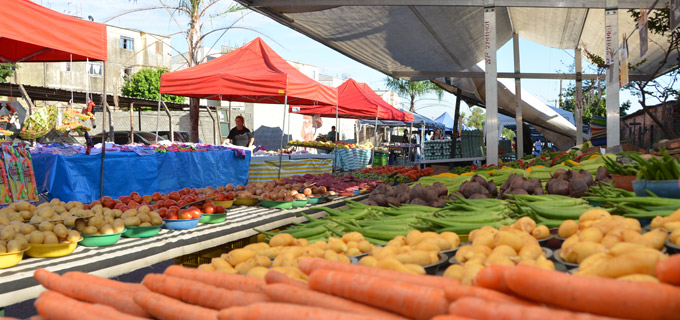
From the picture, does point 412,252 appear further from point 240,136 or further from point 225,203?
point 240,136

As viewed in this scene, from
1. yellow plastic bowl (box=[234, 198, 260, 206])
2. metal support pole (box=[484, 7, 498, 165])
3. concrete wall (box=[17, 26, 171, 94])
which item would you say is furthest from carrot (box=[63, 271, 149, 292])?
concrete wall (box=[17, 26, 171, 94])

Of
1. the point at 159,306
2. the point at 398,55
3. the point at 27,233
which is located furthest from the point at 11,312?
the point at 398,55

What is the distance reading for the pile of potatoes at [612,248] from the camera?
1.48 m

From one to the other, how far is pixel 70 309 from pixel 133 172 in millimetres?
6889

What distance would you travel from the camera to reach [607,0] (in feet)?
21.9

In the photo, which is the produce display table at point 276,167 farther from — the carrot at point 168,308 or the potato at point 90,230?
the carrot at point 168,308

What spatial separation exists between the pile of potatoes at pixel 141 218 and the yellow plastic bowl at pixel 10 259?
81cm

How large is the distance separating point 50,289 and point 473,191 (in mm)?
2971

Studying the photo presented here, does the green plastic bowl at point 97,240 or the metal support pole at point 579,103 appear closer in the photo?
the green plastic bowl at point 97,240

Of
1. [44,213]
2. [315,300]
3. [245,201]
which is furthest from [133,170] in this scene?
[315,300]

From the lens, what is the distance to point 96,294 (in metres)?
1.81

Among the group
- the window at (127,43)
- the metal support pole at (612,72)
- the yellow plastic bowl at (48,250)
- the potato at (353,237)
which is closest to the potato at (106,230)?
the yellow plastic bowl at (48,250)

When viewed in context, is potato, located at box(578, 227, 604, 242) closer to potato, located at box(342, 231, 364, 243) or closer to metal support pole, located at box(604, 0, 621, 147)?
potato, located at box(342, 231, 364, 243)

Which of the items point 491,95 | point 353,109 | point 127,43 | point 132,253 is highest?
point 127,43
